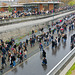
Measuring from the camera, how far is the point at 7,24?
72.9 feet

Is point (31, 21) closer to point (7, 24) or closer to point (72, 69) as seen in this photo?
point (7, 24)

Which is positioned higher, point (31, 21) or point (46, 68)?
point (31, 21)

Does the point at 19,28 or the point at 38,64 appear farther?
the point at 19,28

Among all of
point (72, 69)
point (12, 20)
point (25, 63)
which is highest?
point (12, 20)

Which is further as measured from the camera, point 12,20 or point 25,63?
point 12,20

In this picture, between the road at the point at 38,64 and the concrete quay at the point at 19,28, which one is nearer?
the road at the point at 38,64

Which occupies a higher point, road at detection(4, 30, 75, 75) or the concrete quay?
the concrete quay

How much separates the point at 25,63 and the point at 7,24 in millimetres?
9998

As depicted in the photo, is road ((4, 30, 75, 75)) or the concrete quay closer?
road ((4, 30, 75, 75))

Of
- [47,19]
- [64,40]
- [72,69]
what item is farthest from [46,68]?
[47,19]

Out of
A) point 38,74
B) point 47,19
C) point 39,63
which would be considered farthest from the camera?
point 47,19

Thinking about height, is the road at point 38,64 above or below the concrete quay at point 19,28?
below

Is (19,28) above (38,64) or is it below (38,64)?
above

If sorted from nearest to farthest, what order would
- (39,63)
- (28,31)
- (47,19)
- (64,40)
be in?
(39,63)
(64,40)
(28,31)
(47,19)
